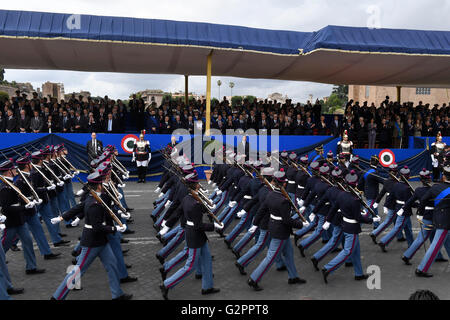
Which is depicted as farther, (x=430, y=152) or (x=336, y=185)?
(x=430, y=152)

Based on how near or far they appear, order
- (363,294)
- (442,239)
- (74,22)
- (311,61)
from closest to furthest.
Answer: (363,294)
(442,239)
(74,22)
(311,61)

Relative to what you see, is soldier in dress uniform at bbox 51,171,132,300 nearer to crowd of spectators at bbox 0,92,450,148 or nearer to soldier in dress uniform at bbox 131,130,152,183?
soldier in dress uniform at bbox 131,130,152,183

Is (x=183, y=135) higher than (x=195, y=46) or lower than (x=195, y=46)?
lower

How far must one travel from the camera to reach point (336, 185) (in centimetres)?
808

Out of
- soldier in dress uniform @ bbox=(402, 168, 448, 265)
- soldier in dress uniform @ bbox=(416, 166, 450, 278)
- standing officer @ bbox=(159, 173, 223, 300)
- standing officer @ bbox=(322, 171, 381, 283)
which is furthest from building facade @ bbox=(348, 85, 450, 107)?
standing officer @ bbox=(159, 173, 223, 300)

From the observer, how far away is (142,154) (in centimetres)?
1627

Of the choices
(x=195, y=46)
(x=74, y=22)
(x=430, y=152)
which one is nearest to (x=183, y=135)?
(x=195, y=46)

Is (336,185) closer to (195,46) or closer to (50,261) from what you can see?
(50,261)

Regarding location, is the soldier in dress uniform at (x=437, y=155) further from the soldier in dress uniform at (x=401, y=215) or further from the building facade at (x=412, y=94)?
the building facade at (x=412, y=94)

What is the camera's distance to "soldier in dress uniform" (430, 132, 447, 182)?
17.4 m

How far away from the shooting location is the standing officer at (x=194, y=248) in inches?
245

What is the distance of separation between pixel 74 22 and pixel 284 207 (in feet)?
38.6

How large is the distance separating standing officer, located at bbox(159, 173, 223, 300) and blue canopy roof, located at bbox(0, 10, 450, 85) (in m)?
10.2

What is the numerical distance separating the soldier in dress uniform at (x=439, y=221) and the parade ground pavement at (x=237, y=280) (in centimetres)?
27
